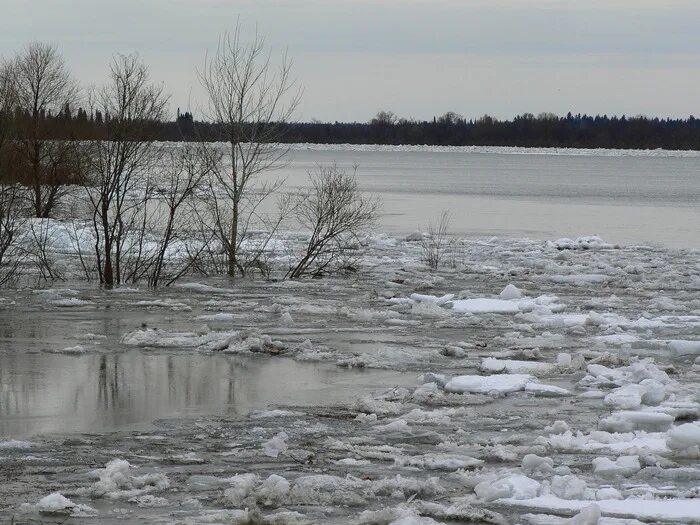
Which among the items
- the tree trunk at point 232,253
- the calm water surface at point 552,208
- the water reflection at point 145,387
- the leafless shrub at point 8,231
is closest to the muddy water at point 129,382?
the water reflection at point 145,387

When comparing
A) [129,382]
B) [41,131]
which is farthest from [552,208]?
[129,382]

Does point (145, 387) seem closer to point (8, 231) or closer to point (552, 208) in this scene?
point (8, 231)

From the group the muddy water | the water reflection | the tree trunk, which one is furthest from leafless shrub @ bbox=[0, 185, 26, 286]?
the water reflection

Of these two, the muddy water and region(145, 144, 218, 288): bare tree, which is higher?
region(145, 144, 218, 288): bare tree

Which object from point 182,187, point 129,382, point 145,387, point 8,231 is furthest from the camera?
point 182,187

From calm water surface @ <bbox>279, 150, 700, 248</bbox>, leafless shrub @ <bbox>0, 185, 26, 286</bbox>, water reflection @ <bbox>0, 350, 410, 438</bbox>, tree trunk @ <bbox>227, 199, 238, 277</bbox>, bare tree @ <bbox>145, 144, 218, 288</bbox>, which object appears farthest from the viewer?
calm water surface @ <bbox>279, 150, 700, 248</bbox>

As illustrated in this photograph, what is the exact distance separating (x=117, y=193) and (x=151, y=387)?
1015 cm

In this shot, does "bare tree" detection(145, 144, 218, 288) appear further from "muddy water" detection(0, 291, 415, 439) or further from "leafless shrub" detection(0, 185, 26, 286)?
"muddy water" detection(0, 291, 415, 439)

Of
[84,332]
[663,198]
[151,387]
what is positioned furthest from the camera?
[663,198]

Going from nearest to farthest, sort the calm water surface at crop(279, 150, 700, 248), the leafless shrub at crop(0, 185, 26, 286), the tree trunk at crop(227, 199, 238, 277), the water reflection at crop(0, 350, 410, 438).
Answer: the water reflection at crop(0, 350, 410, 438) < the leafless shrub at crop(0, 185, 26, 286) < the tree trunk at crop(227, 199, 238, 277) < the calm water surface at crop(279, 150, 700, 248)

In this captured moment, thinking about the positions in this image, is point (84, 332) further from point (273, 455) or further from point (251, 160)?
point (251, 160)

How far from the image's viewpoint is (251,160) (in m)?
22.5

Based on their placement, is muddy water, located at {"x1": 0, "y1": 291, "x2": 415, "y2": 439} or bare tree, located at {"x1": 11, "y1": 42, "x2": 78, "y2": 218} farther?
bare tree, located at {"x1": 11, "y1": 42, "x2": 78, "y2": 218}

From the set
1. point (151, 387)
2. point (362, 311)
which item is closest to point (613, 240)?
point (362, 311)
